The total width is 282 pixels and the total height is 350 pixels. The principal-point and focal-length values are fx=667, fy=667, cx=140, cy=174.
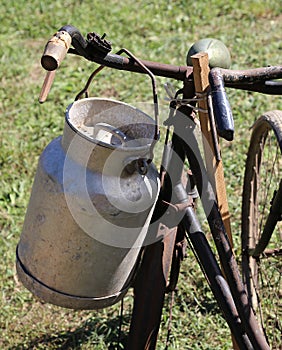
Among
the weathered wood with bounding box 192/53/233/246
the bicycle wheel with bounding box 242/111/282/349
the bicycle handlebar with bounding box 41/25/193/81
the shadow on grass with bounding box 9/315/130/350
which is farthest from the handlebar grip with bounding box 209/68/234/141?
the shadow on grass with bounding box 9/315/130/350

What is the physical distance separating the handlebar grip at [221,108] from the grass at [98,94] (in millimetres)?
1573

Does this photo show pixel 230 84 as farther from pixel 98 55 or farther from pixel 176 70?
pixel 98 55

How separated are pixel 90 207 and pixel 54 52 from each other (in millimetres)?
504

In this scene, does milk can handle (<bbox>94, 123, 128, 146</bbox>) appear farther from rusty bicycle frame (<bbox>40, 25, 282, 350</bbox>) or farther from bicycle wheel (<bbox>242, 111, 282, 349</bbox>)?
bicycle wheel (<bbox>242, 111, 282, 349</bbox>)

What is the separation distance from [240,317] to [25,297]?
148 cm

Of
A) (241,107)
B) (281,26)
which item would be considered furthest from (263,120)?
(281,26)

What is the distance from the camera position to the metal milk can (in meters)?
2.01

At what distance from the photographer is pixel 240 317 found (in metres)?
2.07

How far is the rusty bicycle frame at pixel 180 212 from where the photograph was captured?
191cm

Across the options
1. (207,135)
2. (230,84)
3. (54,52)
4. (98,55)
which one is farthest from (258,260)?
(54,52)

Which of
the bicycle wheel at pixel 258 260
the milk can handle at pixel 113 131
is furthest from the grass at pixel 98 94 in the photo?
the milk can handle at pixel 113 131

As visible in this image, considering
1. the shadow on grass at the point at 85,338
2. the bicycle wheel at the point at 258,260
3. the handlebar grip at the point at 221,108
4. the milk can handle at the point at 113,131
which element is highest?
the handlebar grip at the point at 221,108

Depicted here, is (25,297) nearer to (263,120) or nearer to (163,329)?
(163,329)

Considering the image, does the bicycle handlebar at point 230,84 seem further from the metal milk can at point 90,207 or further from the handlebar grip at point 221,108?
the metal milk can at point 90,207
